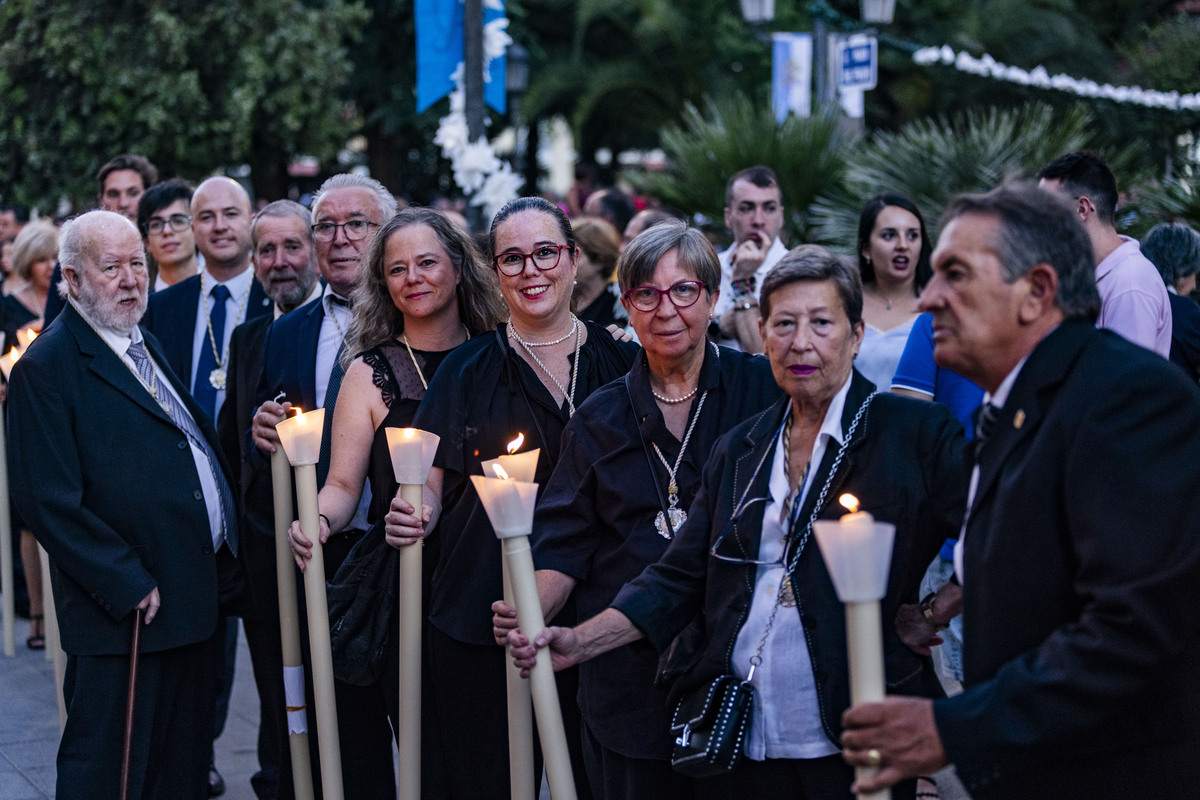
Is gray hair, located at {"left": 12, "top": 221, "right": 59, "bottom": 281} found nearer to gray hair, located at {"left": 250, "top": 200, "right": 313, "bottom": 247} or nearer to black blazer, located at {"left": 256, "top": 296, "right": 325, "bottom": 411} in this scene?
gray hair, located at {"left": 250, "top": 200, "right": 313, "bottom": 247}

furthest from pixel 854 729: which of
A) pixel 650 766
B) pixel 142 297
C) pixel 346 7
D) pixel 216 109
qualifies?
pixel 346 7

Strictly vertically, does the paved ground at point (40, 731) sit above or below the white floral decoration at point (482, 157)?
below

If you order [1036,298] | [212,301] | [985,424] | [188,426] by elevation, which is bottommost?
[188,426]

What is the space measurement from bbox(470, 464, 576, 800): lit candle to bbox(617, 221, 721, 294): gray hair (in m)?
0.85

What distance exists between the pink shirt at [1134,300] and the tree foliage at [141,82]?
12.0 m

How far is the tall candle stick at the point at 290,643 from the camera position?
4059 mm

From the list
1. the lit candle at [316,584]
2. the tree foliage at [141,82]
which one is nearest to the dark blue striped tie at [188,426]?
the lit candle at [316,584]

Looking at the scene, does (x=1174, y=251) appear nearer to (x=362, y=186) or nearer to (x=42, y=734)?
(x=362, y=186)

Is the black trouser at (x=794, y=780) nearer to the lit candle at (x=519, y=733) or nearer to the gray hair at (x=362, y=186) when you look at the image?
the lit candle at (x=519, y=733)

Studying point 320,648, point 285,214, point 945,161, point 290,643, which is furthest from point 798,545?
point 945,161

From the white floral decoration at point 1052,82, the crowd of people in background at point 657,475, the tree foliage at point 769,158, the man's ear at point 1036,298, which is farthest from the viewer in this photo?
the white floral decoration at point 1052,82

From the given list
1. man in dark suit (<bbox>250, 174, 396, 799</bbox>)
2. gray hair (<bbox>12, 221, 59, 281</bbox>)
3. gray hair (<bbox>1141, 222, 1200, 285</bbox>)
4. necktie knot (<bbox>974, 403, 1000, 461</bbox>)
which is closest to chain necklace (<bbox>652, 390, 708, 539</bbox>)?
necktie knot (<bbox>974, 403, 1000, 461</bbox>)

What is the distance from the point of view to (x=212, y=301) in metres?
5.94

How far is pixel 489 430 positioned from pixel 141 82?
12.1 m
